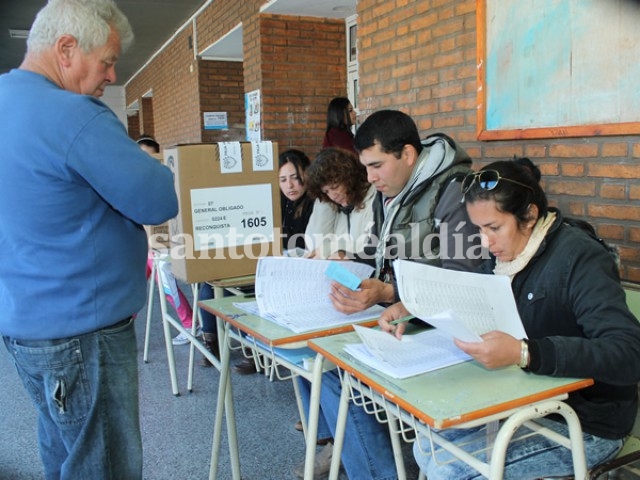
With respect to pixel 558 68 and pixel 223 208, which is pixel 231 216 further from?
pixel 558 68

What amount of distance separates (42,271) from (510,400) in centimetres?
97

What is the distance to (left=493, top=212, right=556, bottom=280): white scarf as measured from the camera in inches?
50.2

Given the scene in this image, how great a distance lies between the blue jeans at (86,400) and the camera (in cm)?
119

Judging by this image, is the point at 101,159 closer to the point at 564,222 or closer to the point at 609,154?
the point at 564,222

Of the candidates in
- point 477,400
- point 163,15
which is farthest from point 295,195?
point 163,15

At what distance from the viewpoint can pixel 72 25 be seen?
45.3 inches

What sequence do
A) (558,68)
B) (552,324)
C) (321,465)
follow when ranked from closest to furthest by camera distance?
(552,324)
(321,465)
(558,68)

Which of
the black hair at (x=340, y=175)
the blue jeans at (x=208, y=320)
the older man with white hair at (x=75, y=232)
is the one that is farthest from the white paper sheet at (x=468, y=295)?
the blue jeans at (x=208, y=320)

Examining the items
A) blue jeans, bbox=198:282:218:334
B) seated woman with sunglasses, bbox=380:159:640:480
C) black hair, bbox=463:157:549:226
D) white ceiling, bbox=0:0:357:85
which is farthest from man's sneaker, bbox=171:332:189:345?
white ceiling, bbox=0:0:357:85

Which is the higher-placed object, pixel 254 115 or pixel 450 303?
pixel 254 115

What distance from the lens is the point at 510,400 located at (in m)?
0.98

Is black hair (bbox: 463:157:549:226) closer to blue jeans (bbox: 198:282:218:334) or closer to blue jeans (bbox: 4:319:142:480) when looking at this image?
blue jeans (bbox: 4:319:142:480)

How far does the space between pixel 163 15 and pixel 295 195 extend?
16.7ft

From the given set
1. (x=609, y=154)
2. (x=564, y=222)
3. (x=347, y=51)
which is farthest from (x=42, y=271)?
(x=347, y=51)
